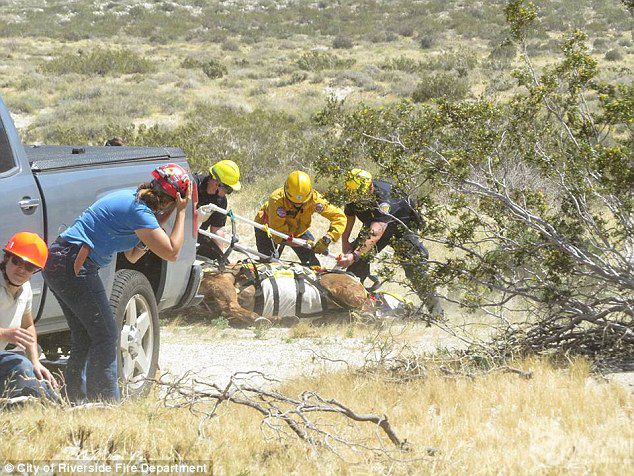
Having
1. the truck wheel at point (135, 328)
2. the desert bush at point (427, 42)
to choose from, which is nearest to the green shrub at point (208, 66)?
the desert bush at point (427, 42)

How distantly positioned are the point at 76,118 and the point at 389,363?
63.0ft

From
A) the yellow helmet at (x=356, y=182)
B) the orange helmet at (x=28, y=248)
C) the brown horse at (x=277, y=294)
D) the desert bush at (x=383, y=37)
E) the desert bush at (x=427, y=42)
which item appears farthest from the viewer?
the desert bush at (x=383, y=37)

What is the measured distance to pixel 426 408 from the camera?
5.02 metres

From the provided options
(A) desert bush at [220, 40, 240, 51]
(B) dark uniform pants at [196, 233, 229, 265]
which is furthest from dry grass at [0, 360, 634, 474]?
(A) desert bush at [220, 40, 240, 51]

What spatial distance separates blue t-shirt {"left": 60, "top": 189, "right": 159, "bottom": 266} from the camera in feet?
15.6

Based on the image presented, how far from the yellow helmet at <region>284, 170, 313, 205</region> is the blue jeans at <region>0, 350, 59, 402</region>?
495 centimetres

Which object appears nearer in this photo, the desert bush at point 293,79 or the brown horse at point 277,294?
the brown horse at point 277,294

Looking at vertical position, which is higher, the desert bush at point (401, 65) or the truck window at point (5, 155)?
the truck window at point (5, 155)

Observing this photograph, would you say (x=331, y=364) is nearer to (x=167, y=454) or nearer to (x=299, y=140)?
(x=167, y=454)

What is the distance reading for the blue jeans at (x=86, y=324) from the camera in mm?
4875

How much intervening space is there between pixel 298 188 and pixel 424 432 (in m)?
5.16

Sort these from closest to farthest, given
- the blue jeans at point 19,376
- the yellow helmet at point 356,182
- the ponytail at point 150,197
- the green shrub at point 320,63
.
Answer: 1. the blue jeans at point 19,376
2. the ponytail at point 150,197
3. the yellow helmet at point 356,182
4. the green shrub at point 320,63

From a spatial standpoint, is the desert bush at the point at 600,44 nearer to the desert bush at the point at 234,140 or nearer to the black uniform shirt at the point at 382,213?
the desert bush at the point at 234,140

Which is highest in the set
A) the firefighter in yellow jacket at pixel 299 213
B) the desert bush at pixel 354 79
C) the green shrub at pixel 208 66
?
the firefighter in yellow jacket at pixel 299 213
